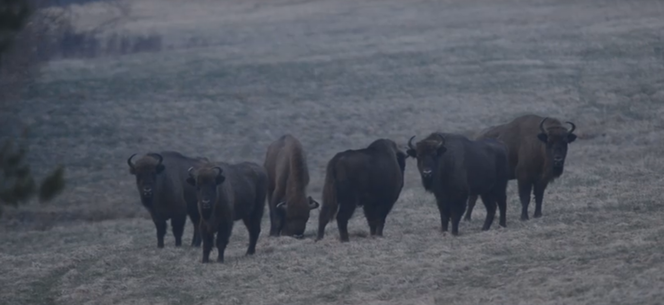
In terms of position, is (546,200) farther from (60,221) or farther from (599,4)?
(599,4)

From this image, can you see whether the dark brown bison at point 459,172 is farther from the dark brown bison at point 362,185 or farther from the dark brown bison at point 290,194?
the dark brown bison at point 290,194

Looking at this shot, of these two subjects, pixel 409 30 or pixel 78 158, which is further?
pixel 409 30

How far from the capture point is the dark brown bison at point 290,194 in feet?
63.1

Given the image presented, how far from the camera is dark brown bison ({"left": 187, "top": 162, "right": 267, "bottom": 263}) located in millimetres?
16469

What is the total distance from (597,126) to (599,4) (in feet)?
91.6

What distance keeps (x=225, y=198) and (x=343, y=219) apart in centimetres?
201

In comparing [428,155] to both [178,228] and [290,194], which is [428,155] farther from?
[178,228]

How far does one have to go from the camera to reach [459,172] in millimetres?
17859

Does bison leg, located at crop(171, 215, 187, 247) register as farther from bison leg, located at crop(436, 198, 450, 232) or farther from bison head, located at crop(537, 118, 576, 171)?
bison head, located at crop(537, 118, 576, 171)

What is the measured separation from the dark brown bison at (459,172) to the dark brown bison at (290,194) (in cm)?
224

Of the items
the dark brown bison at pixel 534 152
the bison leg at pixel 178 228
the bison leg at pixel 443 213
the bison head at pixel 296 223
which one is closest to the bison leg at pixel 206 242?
the bison leg at pixel 178 228

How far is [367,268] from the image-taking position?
14.5 meters

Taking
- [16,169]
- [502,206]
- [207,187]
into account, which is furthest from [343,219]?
[16,169]

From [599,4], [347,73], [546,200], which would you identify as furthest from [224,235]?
[599,4]
